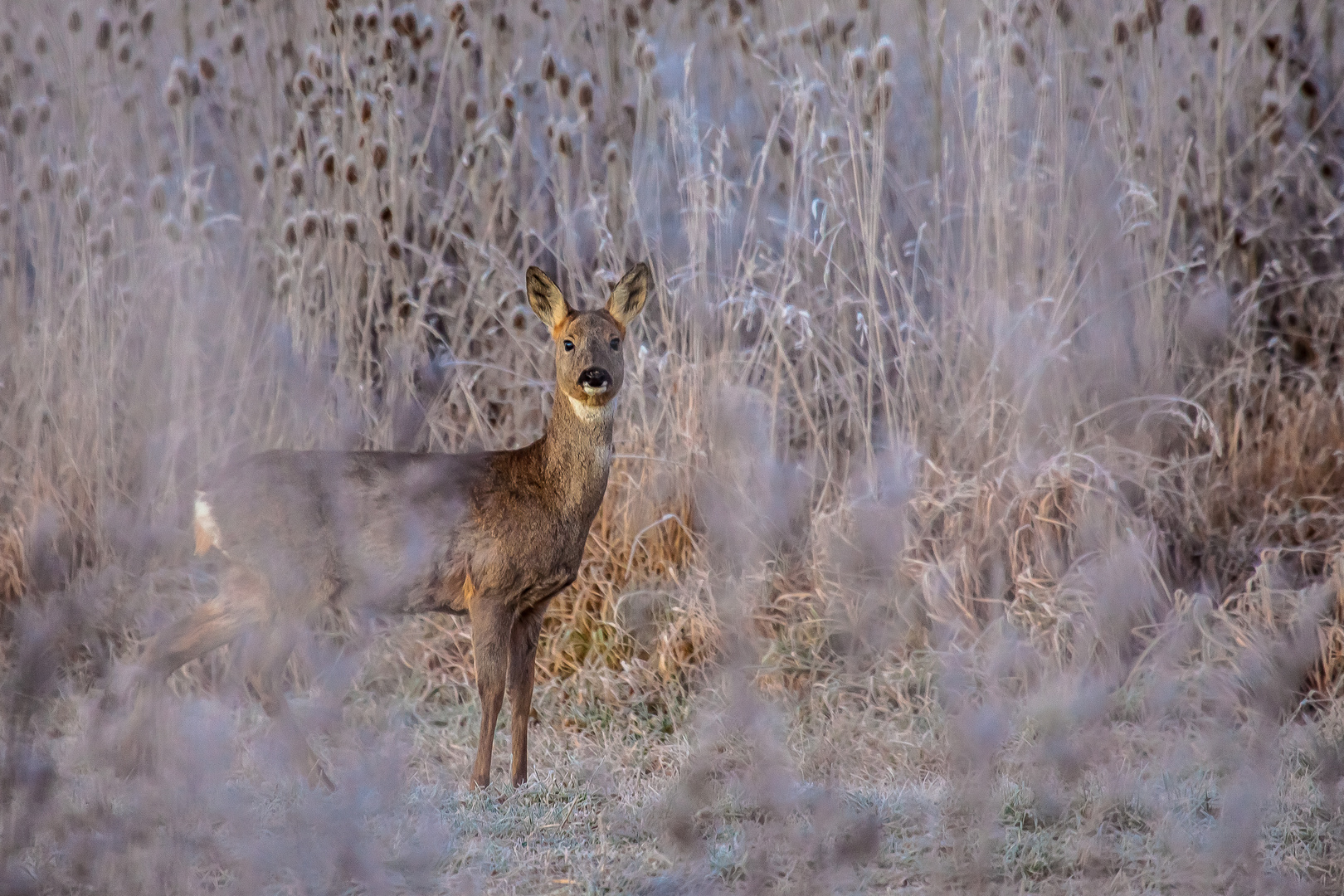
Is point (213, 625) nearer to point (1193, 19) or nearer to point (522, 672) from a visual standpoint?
point (522, 672)

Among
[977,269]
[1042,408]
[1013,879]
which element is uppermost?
[977,269]

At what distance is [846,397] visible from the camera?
5949mm

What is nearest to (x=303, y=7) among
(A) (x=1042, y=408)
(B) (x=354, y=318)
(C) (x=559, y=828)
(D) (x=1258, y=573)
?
(B) (x=354, y=318)

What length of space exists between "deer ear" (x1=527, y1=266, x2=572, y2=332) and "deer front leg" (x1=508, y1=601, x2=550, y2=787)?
0.87 m

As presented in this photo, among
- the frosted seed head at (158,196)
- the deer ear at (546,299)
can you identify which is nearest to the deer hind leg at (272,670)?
the deer ear at (546,299)

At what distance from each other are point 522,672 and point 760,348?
80.4 inches

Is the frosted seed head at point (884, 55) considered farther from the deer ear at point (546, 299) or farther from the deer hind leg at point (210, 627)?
the deer hind leg at point (210, 627)

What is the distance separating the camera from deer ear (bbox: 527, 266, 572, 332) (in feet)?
14.8

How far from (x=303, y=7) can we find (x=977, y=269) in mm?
3159

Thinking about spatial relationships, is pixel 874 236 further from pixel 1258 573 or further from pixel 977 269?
pixel 1258 573

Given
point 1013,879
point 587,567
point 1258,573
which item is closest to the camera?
point 1013,879

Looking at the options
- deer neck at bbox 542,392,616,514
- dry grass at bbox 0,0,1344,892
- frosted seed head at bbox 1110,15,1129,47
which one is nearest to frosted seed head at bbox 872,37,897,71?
dry grass at bbox 0,0,1344,892

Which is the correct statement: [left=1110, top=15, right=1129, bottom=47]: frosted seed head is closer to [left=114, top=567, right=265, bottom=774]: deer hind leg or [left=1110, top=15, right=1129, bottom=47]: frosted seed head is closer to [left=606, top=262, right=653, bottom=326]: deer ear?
[left=606, top=262, right=653, bottom=326]: deer ear

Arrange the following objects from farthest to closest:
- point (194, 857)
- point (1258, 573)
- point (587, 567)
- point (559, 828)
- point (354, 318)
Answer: point (354, 318) → point (587, 567) → point (1258, 573) → point (559, 828) → point (194, 857)
